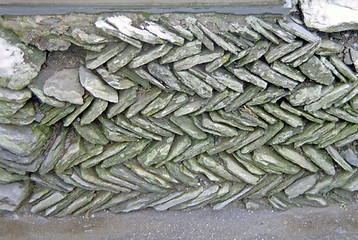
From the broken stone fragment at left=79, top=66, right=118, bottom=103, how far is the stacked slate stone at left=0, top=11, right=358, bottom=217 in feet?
0.05

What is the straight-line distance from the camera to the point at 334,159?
17.1ft

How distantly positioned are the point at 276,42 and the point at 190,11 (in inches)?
40.9

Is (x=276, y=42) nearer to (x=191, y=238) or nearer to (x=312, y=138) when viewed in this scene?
(x=312, y=138)

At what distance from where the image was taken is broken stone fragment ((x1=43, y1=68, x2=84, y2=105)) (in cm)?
429

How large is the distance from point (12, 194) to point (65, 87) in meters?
1.80

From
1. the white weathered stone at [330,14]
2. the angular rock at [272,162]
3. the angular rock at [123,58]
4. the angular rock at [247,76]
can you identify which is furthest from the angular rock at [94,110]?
the white weathered stone at [330,14]

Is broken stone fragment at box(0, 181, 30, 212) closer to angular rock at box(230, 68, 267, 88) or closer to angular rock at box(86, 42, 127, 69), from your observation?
angular rock at box(86, 42, 127, 69)

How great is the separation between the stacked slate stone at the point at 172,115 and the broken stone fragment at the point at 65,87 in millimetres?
12

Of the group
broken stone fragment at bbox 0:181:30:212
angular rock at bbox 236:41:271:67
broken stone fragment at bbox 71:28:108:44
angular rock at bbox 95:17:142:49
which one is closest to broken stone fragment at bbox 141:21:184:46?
angular rock at bbox 95:17:142:49

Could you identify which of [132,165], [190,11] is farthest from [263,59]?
[132,165]

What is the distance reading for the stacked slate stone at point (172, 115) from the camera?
423 cm

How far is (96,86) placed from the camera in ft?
14.3

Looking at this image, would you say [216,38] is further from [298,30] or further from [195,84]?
[298,30]

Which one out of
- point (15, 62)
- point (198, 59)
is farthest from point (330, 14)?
point (15, 62)
